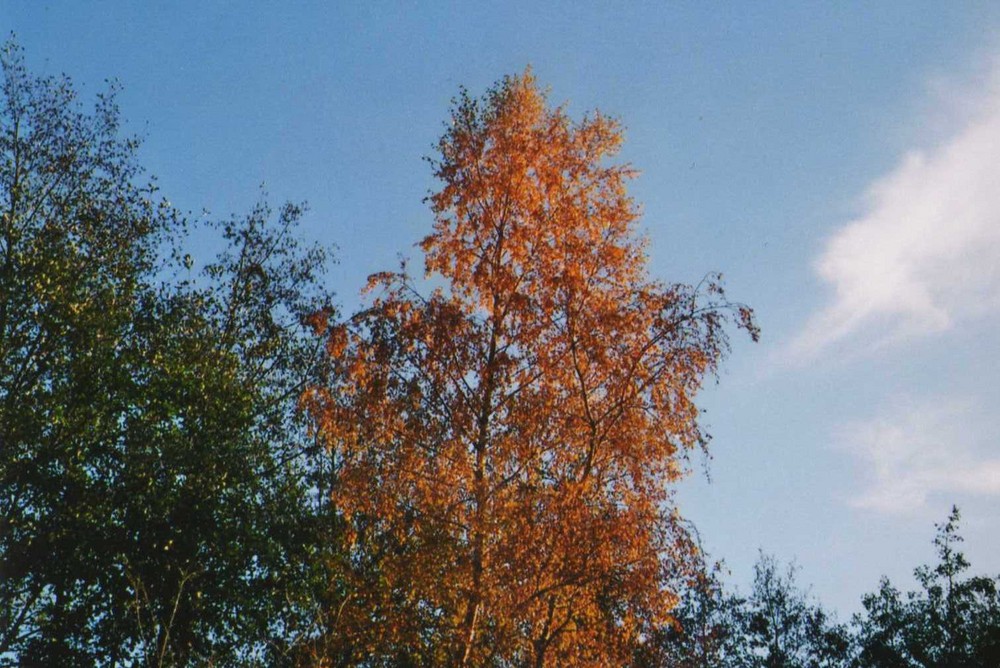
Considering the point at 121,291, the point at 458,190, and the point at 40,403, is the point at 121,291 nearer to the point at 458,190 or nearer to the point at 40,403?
the point at 40,403

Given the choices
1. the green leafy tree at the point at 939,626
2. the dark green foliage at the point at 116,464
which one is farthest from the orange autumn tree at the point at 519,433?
the green leafy tree at the point at 939,626

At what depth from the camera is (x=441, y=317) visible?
13719mm

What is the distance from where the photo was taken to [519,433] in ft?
42.9

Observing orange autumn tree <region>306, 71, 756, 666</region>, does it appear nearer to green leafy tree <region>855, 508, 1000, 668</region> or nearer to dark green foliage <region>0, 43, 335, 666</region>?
dark green foliage <region>0, 43, 335, 666</region>

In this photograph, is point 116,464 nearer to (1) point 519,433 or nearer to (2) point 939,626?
(1) point 519,433

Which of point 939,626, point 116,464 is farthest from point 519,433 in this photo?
point 939,626

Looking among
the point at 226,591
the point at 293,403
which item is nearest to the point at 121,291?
the point at 293,403

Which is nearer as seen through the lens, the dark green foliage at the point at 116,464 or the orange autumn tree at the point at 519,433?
the orange autumn tree at the point at 519,433

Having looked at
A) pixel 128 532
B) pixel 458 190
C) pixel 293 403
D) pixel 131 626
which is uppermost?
pixel 293 403

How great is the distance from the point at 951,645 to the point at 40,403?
35939 millimetres

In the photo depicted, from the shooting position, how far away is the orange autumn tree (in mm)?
12141

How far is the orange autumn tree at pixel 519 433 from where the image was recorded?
1214cm

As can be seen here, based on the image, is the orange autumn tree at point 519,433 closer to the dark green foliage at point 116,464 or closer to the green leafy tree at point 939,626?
the dark green foliage at point 116,464

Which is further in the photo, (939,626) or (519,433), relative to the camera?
(939,626)
